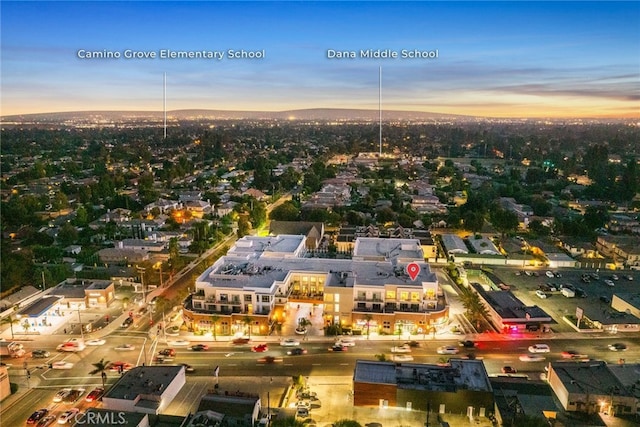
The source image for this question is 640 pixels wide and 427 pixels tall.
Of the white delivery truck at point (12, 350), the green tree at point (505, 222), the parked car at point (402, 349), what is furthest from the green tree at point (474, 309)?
the white delivery truck at point (12, 350)

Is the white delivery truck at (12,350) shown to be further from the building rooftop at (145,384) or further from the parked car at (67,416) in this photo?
the building rooftop at (145,384)

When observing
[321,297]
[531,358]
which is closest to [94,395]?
[321,297]

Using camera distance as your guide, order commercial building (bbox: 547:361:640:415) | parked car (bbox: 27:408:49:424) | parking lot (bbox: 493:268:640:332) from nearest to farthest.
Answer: parked car (bbox: 27:408:49:424), commercial building (bbox: 547:361:640:415), parking lot (bbox: 493:268:640:332)

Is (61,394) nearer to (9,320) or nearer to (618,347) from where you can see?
(9,320)

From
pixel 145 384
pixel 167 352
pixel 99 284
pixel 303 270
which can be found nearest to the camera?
pixel 145 384

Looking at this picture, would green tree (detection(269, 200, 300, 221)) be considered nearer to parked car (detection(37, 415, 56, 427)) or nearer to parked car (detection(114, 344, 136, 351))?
parked car (detection(114, 344, 136, 351))

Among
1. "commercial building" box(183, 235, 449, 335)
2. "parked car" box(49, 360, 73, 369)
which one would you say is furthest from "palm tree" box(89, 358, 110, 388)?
"commercial building" box(183, 235, 449, 335)
